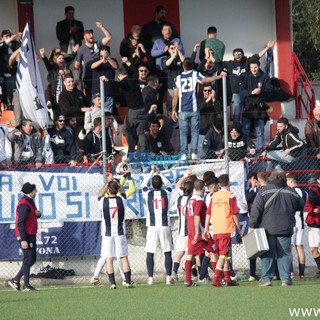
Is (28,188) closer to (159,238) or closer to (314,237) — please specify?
(159,238)

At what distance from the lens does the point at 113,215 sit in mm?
21625

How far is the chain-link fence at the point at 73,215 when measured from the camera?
23.3m

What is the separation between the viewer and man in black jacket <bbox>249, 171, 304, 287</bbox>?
20.3 metres

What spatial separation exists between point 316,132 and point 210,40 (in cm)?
412

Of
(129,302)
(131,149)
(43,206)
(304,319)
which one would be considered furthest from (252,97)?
(304,319)

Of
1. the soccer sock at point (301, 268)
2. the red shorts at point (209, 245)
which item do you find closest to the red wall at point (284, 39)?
the soccer sock at point (301, 268)

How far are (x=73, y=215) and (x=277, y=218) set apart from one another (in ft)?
15.9

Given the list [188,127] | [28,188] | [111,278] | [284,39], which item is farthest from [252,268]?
[284,39]

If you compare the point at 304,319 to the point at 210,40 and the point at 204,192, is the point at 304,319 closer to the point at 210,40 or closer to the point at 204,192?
the point at 204,192

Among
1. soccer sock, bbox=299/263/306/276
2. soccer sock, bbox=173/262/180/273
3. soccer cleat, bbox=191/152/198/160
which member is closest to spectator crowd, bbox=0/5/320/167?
soccer cleat, bbox=191/152/198/160

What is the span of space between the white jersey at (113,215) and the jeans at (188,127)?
3.03 meters

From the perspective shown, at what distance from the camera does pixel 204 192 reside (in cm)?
2208

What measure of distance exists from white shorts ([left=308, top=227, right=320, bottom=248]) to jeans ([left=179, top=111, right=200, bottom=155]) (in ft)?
9.77

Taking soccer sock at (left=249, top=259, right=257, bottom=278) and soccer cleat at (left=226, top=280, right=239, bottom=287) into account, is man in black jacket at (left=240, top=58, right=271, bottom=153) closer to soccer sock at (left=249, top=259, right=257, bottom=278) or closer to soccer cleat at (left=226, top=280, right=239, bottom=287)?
soccer sock at (left=249, top=259, right=257, bottom=278)
